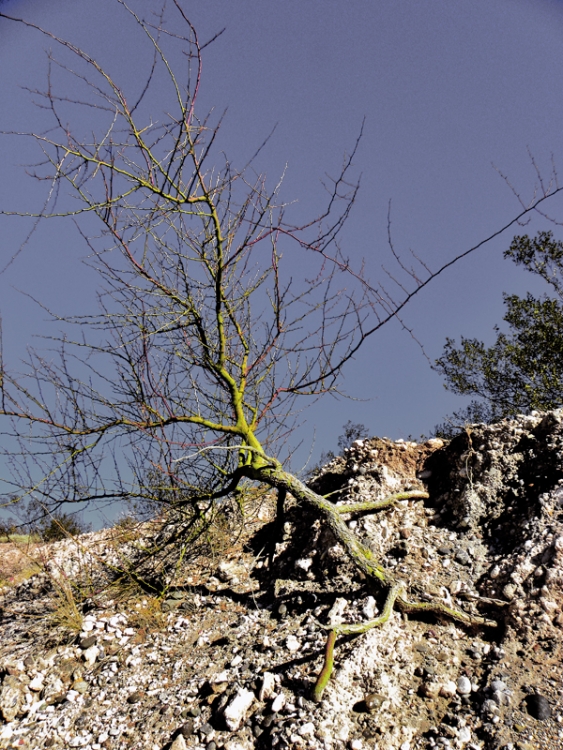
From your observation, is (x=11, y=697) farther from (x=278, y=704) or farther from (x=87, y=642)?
(x=278, y=704)

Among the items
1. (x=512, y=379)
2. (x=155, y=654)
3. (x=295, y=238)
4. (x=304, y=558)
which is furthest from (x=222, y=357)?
(x=512, y=379)

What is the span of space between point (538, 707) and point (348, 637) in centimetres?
120

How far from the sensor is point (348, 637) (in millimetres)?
3502

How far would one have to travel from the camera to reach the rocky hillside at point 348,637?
2.92 meters

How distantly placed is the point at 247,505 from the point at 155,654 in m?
2.33

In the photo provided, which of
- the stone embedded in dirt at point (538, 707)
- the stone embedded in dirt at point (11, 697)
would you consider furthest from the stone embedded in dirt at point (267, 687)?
the stone embedded in dirt at point (11, 697)

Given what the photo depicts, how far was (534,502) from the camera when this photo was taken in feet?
14.3

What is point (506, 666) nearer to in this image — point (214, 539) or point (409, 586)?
point (409, 586)

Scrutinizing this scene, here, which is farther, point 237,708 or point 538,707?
point 237,708

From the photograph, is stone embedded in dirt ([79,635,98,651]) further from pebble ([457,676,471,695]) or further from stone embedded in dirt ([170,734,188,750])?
pebble ([457,676,471,695])

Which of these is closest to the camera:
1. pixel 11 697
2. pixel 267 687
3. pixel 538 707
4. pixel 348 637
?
pixel 538 707

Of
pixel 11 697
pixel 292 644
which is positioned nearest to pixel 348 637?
pixel 292 644

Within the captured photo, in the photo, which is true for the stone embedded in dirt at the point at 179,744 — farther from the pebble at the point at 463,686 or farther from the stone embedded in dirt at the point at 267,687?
the pebble at the point at 463,686

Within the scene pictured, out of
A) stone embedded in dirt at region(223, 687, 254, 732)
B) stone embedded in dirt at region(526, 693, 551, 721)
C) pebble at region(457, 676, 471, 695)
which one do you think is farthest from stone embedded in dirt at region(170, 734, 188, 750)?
stone embedded in dirt at region(526, 693, 551, 721)
